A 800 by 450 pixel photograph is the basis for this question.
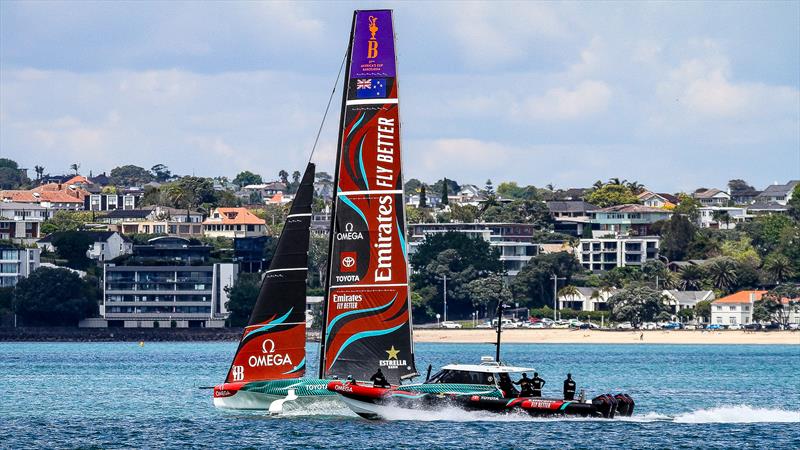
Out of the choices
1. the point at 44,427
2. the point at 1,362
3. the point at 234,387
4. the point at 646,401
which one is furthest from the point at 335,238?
the point at 1,362

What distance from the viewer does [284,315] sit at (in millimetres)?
56250

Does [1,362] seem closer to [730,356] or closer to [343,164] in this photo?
[730,356]

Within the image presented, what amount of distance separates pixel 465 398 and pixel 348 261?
5.91m

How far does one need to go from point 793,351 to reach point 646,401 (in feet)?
317

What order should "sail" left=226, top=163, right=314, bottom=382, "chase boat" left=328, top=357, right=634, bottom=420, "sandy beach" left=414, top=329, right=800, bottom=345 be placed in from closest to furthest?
"chase boat" left=328, top=357, right=634, bottom=420
"sail" left=226, top=163, right=314, bottom=382
"sandy beach" left=414, top=329, right=800, bottom=345

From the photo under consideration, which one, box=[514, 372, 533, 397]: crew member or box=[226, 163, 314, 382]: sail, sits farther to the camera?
box=[226, 163, 314, 382]: sail

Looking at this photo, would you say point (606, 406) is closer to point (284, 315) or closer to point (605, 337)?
point (284, 315)

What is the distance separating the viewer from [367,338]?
53.4m

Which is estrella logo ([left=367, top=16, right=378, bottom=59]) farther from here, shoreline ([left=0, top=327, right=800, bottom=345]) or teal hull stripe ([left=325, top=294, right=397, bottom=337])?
shoreline ([left=0, top=327, right=800, bottom=345])

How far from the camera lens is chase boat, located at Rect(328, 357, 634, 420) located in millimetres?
51719

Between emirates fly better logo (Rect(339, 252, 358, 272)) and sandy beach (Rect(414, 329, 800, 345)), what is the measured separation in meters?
132

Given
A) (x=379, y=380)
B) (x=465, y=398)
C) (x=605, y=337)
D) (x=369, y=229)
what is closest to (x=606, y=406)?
(x=465, y=398)

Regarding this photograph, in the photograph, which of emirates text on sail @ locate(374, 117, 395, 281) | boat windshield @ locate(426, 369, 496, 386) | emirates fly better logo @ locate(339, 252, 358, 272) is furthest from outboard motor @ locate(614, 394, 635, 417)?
emirates fly better logo @ locate(339, 252, 358, 272)

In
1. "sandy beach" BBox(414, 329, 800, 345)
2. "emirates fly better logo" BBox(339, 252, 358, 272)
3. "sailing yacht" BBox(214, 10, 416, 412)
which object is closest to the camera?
"sailing yacht" BBox(214, 10, 416, 412)
